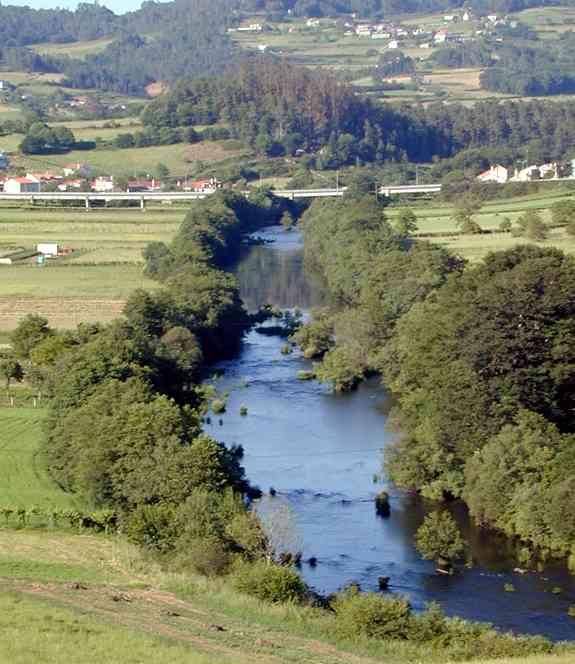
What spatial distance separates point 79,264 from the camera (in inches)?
2510

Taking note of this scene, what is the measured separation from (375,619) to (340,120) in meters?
111

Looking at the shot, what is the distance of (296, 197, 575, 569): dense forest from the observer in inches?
1136

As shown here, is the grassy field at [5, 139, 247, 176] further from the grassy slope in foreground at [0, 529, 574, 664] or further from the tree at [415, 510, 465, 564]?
the grassy slope in foreground at [0, 529, 574, 664]

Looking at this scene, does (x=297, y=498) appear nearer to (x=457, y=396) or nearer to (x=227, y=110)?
(x=457, y=396)

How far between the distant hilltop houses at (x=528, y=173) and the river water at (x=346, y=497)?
57.5 metres

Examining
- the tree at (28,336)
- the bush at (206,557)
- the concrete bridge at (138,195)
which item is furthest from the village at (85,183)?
the bush at (206,557)

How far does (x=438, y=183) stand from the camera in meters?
105

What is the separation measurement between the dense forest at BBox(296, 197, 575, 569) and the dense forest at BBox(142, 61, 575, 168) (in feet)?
254

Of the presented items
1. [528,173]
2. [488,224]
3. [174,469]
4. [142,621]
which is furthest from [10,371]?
[528,173]

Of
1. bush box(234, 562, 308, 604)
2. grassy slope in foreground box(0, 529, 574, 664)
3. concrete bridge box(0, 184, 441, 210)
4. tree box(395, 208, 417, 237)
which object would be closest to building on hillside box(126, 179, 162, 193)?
concrete bridge box(0, 184, 441, 210)

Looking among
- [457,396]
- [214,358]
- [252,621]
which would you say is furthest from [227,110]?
[252,621]

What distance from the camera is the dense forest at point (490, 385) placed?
1136 inches

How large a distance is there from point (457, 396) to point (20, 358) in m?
13.3

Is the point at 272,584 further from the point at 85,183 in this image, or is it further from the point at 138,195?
the point at 85,183
